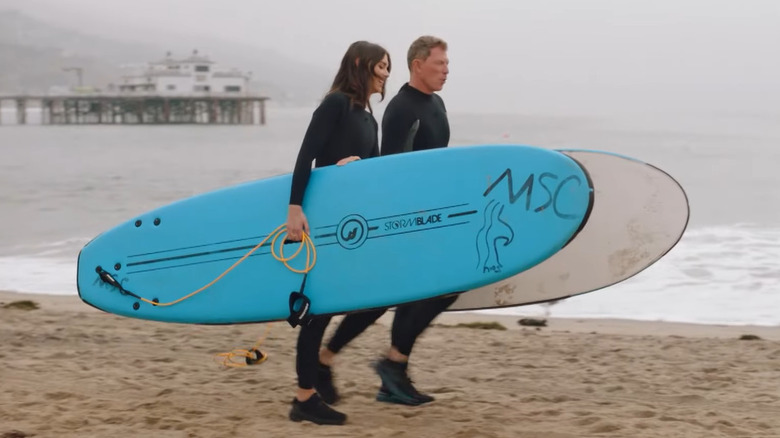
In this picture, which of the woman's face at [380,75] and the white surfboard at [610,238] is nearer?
the woman's face at [380,75]

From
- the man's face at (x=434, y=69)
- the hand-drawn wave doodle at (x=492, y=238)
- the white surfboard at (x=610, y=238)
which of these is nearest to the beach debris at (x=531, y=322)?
the white surfboard at (x=610, y=238)

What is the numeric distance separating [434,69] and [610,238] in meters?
1.01

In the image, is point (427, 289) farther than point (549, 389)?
No

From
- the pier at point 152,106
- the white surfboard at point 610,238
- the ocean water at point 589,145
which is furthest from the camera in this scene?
the pier at point 152,106

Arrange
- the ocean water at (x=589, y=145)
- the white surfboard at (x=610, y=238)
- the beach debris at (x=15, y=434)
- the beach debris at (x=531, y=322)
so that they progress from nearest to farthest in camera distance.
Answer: the beach debris at (x=15, y=434) → the white surfboard at (x=610, y=238) → the beach debris at (x=531, y=322) → the ocean water at (x=589, y=145)

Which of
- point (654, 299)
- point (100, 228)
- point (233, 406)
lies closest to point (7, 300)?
point (233, 406)

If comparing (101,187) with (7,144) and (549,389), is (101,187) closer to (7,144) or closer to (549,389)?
(549,389)

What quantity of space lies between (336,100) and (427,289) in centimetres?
67

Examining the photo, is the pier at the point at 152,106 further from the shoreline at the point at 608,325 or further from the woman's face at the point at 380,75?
the woman's face at the point at 380,75

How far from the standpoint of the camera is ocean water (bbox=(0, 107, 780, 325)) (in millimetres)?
7098

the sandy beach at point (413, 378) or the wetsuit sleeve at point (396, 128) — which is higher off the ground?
the wetsuit sleeve at point (396, 128)

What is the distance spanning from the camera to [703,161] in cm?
3016

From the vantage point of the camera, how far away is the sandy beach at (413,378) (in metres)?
2.88

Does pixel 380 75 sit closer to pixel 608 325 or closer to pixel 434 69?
pixel 434 69
